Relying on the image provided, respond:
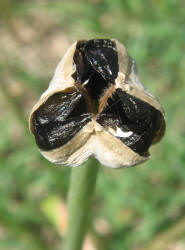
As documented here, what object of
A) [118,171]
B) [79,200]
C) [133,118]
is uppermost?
[133,118]

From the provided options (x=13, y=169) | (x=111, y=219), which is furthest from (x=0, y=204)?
(x=111, y=219)

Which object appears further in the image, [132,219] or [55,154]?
[132,219]

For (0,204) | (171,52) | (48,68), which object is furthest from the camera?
(48,68)

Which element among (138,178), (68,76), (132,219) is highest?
(68,76)

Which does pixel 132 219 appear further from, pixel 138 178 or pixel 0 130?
pixel 0 130

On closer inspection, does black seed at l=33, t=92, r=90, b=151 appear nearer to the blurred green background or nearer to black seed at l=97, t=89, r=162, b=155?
black seed at l=97, t=89, r=162, b=155

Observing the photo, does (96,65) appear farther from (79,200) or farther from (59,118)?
(79,200)

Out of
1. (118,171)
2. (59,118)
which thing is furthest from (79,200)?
(118,171)

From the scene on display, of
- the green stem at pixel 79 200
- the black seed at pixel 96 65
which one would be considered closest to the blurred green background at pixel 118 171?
the green stem at pixel 79 200
